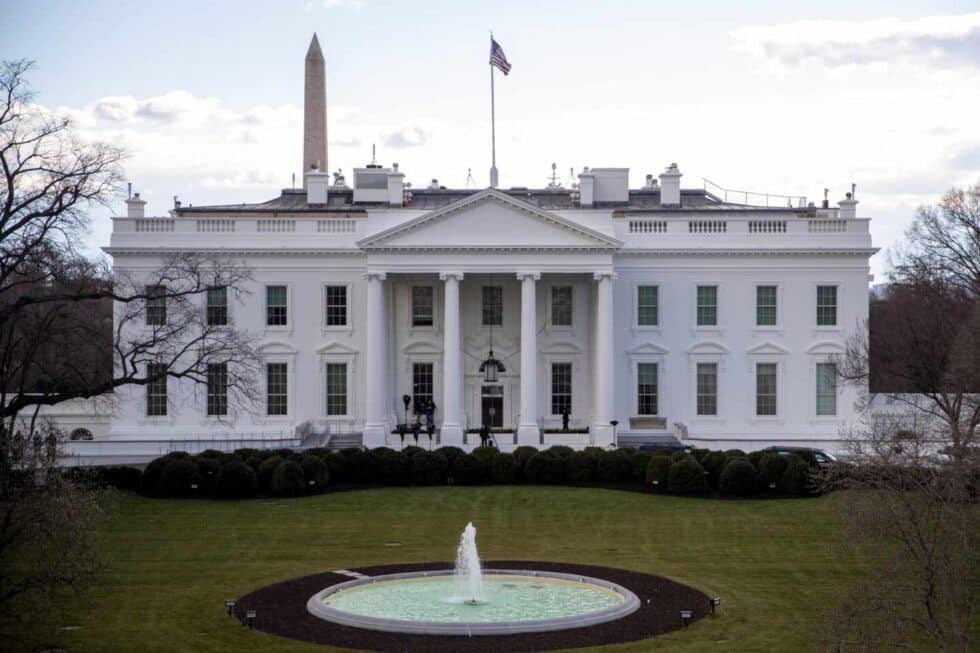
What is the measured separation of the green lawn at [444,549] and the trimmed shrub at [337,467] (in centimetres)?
192

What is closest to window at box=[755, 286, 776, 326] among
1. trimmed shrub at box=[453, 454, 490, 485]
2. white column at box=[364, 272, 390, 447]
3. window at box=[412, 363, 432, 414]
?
window at box=[412, 363, 432, 414]

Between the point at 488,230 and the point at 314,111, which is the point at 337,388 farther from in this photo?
the point at 314,111

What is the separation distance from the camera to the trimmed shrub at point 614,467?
46.8 metres

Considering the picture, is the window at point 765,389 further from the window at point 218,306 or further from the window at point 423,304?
the window at point 218,306

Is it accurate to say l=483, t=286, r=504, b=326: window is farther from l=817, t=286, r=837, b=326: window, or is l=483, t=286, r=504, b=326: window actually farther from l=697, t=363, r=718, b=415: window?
l=817, t=286, r=837, b=326: window

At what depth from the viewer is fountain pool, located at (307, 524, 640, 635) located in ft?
79.4

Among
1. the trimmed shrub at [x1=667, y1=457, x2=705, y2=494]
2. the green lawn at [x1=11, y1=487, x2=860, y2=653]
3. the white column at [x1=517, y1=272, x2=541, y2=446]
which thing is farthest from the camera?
the white column at [x1=517, y1=272, x2=541, y2=446]

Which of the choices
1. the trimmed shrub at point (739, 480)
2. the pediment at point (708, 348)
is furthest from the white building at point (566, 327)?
the trimmed shrub at point (739, 480)

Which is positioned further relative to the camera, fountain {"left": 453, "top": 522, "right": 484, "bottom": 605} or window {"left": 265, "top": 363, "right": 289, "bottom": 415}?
window {"left": 265, "top": 363, "right": 289, "bottom": 415}

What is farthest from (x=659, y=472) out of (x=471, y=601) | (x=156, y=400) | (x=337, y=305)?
(x=156, y=400)

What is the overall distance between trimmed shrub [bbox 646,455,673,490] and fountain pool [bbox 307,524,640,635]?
16.4 metres

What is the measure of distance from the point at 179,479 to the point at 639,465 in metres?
14.8

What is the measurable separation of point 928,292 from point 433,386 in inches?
1003

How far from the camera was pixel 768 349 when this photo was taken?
2381 inches
